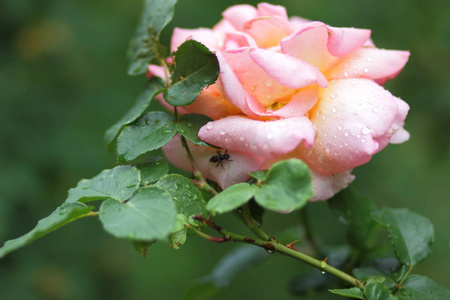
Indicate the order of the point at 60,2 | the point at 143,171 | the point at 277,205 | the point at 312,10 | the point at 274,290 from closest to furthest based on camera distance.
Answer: the point at 277,205 < the point at 143,171 < the point at 312,10 < the point at 60,2 < the point at 274,290

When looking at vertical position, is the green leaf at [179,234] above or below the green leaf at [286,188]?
below

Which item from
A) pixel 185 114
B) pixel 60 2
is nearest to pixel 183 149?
pixel 185 114

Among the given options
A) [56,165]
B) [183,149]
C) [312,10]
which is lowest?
[56,165]

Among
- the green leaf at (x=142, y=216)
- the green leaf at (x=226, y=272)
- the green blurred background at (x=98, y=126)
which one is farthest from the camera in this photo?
the green blurred background at (x=98, y=126)

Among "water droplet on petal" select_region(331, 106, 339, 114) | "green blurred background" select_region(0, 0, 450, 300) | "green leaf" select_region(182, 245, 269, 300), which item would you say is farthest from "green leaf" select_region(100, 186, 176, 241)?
"green blurred background" select_region(0, 0, 450, 300)

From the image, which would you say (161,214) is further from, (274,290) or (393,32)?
(274,290)

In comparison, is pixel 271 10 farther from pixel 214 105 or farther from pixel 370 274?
pixel 370 274

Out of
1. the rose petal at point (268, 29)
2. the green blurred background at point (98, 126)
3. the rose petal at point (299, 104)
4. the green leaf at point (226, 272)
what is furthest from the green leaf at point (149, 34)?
the green blurred background at point (98, 126)

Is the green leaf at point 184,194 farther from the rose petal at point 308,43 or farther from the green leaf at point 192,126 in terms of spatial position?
the rose petal at point 308,43
